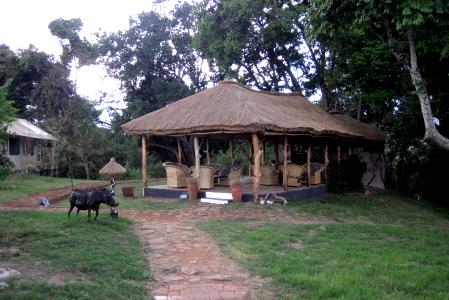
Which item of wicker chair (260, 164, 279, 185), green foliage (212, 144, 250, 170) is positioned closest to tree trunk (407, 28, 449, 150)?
wicker chair (260, 164, 279, 185)

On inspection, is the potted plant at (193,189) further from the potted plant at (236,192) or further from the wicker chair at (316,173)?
the wicker chair at (316,173)

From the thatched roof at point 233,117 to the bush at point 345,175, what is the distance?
1.47 m

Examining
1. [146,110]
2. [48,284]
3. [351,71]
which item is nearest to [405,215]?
[351,71]

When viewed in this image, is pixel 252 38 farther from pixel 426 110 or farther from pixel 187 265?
pixel 187 265

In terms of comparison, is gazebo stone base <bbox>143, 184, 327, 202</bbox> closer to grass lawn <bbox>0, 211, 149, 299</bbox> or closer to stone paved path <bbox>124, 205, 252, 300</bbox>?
stone paved path <bbox>124, 205, 252, 300</bbox>

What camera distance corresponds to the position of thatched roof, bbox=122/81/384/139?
43.3 feet

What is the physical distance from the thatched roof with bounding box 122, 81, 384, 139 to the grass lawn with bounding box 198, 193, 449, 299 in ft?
8.37

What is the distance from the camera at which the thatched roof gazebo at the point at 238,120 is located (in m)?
13.2

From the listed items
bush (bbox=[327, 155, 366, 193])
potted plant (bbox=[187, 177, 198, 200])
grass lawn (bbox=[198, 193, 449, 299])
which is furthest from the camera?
bush (bbox=[327, 155, 366, 193])

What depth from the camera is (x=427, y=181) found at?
65.9 feet

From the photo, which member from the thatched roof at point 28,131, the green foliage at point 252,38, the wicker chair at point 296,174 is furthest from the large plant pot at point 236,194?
the thatched roof at point 28,131

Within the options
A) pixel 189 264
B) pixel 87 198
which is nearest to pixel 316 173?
pixel 87 198

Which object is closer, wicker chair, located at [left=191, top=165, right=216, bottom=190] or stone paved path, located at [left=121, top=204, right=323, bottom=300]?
stone paved path, located at [left=121, top=204, right=323, bottom=300]

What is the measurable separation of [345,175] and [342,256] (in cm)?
1136
